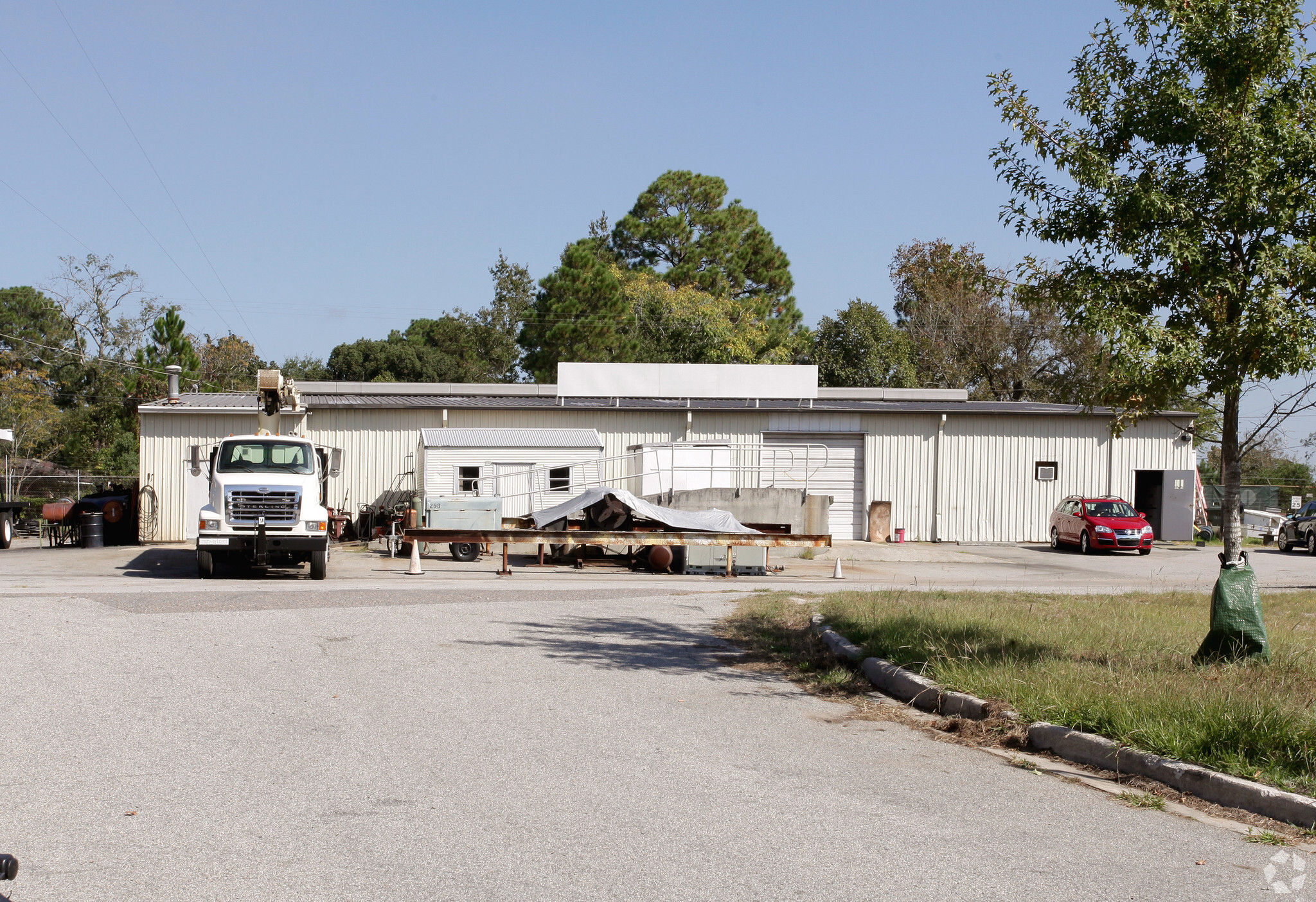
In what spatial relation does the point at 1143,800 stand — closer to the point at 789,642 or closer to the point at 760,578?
the point at 789,642

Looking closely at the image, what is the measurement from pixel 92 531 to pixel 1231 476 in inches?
1038

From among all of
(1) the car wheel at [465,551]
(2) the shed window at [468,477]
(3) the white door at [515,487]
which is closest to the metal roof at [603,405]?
(2) the shed window at [468,477]

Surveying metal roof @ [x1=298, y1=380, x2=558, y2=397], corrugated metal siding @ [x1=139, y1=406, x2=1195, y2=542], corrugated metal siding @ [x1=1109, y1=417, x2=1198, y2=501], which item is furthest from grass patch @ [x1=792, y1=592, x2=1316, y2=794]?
metal roof @ [x1=298, y1=380, x2=558, y2=397]

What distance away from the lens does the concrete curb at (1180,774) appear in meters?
5.84

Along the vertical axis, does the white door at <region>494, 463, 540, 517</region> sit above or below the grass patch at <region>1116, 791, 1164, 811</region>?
above

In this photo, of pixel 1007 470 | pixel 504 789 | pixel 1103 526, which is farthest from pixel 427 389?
pixel 504 789

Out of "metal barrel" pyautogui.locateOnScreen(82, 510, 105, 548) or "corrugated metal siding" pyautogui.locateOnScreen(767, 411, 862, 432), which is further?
"corrugated metal siding" pyautogui.locateOnScreen(767, 411, 862, 432)

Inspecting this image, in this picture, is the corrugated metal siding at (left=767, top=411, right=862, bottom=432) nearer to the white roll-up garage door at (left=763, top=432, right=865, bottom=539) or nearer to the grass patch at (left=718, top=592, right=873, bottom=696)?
the white roll-up garage door at (left=763, top=432, right=865, bottom=539)

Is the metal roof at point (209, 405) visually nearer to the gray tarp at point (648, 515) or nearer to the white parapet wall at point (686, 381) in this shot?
the gray tarp at point (648, 515)

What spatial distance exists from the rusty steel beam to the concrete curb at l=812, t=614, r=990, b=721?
10.1 m

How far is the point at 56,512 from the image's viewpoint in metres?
27.9

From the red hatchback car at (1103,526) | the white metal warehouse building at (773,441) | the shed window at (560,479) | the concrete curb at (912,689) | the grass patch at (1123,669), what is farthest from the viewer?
the white metal warehouse building at (773,441)

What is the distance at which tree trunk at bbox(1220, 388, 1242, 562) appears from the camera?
922 cm

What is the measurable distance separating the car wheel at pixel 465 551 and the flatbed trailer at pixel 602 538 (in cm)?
196
